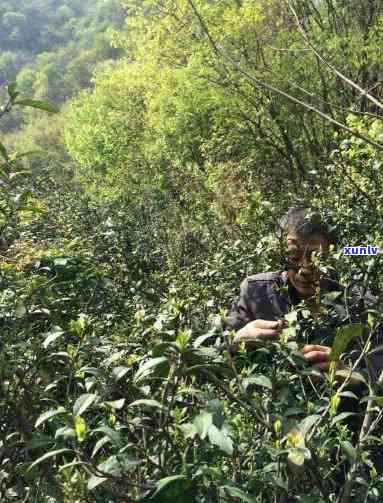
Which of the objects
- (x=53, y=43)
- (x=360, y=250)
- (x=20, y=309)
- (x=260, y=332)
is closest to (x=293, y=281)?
(x=360, y=250)

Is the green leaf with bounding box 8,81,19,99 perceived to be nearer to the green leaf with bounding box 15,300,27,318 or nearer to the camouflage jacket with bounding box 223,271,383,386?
the green leaf with bounding box 15,300,27,318

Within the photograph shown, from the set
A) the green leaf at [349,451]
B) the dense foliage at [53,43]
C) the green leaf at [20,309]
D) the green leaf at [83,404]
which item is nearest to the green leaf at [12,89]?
the green leaf at [20,309]

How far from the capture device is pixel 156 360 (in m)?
1.00

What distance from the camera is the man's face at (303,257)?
201 centimetres

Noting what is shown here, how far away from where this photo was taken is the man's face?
201cm

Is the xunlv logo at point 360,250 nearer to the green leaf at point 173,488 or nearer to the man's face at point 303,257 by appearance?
the man's face at point 303,257

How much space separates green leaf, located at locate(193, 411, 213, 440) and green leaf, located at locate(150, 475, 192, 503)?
0.28ft

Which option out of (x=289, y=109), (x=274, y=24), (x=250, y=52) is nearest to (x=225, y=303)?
(x=289, y=109)

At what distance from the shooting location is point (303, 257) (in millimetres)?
2043

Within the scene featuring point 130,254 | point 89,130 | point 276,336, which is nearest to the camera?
point 276,336

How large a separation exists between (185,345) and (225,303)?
187 centimetres

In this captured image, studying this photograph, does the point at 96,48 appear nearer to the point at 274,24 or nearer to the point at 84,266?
the point at 274,24

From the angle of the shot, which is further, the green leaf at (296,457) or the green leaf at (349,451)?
the green leaf at (349,451)

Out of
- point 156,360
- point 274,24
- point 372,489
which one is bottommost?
point 372,489
